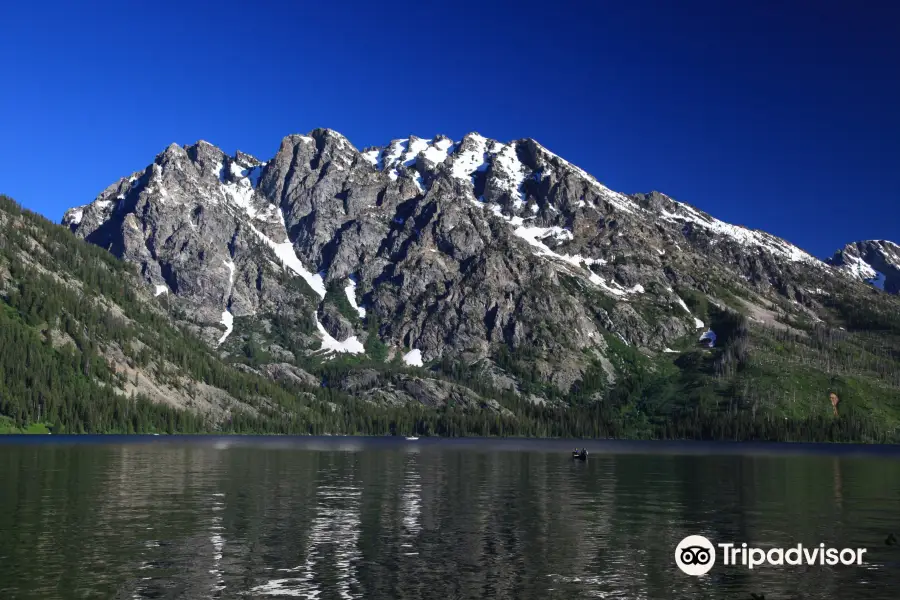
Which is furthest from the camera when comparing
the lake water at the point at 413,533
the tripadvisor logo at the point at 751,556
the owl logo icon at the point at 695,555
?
the tripadvisor logo at the point at 751,556

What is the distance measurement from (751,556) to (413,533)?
28.1 meters

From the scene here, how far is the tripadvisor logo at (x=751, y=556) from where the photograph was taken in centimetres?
6397

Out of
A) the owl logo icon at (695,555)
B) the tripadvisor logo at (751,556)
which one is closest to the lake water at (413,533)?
the owl logo icon at (695,555)

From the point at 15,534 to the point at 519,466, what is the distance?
121 m

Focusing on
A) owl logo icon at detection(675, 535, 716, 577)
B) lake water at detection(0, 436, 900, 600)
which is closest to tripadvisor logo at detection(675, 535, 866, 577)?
owl logo icon at detection(675, 535, 716, 577)

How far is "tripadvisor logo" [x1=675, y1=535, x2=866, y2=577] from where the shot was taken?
64.0 m

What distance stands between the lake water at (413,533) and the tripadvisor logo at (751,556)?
119 cm

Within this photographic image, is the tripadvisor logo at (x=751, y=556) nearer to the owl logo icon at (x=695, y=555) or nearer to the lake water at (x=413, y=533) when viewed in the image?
the owl logo icon at (x=695, y=555)

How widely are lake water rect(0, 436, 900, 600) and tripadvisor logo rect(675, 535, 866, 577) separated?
46.9 inches

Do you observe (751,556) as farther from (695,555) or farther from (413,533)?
(413,533)

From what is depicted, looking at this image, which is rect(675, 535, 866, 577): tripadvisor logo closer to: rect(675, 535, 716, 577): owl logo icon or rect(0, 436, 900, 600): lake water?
rect(675, 535, 716, 577): owl logo icon

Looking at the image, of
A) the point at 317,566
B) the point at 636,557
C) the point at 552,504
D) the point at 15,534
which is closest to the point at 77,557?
the point at 15,534

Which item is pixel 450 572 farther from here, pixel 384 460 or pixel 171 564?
pixel 384 460

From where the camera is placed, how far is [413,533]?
252ft
